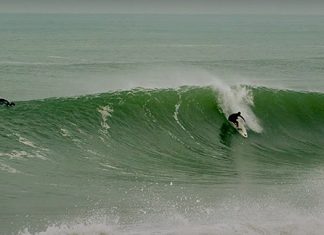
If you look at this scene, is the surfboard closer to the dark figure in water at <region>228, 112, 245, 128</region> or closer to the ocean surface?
the dark figure in water at <region>228, 112, 245, 128</region>

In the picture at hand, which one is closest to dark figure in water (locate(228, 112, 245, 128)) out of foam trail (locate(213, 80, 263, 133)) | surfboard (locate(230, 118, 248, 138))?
surfboard (locate(230, 118, 248, 138))

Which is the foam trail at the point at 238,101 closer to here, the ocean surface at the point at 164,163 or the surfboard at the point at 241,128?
the ocean surface at the point at 164,163

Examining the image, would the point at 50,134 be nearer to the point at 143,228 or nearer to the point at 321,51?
the point at 143,228

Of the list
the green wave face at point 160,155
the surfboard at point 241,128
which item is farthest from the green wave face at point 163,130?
the surfboard at point 241,128

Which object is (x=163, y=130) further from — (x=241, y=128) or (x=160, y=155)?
(x=241, y=128)

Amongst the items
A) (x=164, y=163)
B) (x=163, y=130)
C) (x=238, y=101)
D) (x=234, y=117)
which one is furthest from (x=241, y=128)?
(x=164, y=163)

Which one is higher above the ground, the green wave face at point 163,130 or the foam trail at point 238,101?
the foam trail at point 238,101

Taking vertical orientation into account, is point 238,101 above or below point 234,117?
above

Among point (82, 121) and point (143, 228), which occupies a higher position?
point (82, 121)

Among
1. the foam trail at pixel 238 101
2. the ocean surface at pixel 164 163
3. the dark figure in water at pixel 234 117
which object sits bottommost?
the ocean surface at pixel 164 163

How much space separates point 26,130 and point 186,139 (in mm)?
5063

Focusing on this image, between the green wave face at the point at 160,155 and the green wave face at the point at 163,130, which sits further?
the green wave face at the point at 163,130

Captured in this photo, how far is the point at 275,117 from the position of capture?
885 inches

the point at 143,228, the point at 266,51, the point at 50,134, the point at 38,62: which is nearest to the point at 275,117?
the point at 50,134
